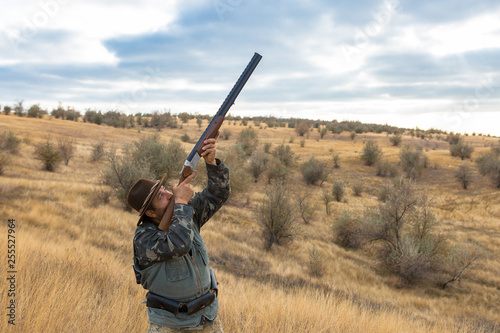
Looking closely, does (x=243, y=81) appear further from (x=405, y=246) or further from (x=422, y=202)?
(x=422, y=202)

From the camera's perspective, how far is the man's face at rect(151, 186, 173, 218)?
2.46 metres

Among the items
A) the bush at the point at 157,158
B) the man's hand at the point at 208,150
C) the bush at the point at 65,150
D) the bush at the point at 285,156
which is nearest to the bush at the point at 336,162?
the bush at the point at 285,156

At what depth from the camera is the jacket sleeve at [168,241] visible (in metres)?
2.19

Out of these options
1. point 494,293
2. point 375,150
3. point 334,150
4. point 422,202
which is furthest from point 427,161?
point 494,293

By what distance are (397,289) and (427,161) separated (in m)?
29.4

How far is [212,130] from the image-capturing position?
2.89 m

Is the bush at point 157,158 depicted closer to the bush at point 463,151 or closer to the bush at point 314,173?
the bush at point 314,173

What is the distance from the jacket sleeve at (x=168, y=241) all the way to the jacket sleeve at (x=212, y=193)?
0.61 metres

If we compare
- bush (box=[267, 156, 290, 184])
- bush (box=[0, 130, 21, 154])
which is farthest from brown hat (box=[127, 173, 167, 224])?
bush (box=[0, 130, 21, 154])

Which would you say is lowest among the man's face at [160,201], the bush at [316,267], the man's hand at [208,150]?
the bush at [316,267]

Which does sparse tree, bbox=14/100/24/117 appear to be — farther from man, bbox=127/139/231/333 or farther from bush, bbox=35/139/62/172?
man, bbox=127/139/231/333

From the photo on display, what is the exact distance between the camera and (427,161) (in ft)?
118

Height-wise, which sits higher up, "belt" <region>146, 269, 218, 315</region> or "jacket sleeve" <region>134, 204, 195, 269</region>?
"jacket sleeve" <region>134, 204, 195, 269</region>

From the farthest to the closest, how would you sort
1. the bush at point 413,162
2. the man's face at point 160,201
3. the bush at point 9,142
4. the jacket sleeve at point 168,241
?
the bush at point 413,162 → the bush at point 9,142 → the man's face at point 160,201 → the jacket sleeve at point 168,241
